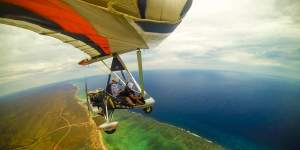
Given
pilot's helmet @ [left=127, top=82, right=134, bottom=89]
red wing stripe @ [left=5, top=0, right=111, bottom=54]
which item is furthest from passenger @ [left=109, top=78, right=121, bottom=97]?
red wing stripe @ [left=5, top=0, right=111, bottom=54]

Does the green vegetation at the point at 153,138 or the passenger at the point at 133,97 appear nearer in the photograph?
the passenger at the point at 133,97

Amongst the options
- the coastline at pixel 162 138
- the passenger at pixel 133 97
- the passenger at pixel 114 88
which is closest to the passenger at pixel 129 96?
the passenger at pixel 133 97

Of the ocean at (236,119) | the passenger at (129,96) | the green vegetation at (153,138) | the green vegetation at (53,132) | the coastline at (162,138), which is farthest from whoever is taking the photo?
the green vegetation at (53,132)

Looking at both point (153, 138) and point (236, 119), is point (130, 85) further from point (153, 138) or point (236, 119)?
point (236, 119)

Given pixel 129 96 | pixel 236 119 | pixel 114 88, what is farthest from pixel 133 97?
pixel 236 119

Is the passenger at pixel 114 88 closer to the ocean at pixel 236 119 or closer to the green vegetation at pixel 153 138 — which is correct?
the green vegetation at pixel 153 138

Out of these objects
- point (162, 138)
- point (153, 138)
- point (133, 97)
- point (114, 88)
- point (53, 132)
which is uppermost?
point (114, 88)

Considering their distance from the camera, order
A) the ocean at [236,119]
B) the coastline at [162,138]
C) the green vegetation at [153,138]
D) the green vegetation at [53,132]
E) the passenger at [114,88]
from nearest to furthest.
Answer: the passenger at [114,88] → the green vegetation at [153,138] → the coastline at [162,138] → the ocean at [236,119] → the green vegetation at [53,132]

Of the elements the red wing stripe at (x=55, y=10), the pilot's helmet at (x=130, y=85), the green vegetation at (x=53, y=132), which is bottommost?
the green vegetation at (x=53, y=132)

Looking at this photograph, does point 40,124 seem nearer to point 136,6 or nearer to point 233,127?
point 233,127
